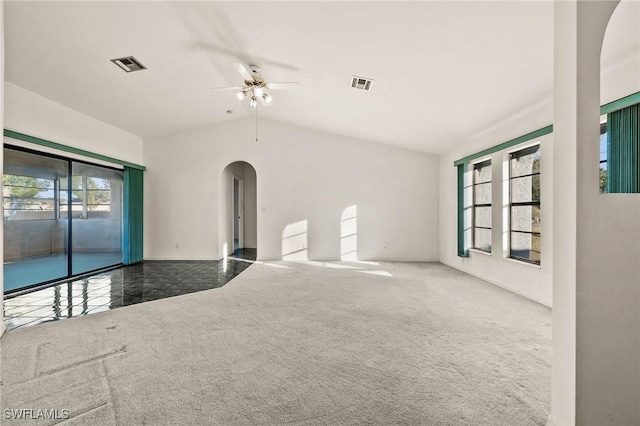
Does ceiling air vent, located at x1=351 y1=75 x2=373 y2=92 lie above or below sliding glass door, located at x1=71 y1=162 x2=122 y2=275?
above

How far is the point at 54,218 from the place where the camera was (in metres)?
4.61

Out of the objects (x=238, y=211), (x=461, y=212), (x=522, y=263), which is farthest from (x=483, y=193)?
(x=238, y=211)

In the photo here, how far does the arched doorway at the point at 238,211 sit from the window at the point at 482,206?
16.9 ft

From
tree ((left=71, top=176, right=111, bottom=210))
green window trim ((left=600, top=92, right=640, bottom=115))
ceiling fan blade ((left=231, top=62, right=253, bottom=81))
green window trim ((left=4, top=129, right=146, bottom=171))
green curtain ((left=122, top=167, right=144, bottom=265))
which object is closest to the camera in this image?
green window trim ((left=600, top=92, right=640, bottom=115))

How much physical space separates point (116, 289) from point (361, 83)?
4877mm

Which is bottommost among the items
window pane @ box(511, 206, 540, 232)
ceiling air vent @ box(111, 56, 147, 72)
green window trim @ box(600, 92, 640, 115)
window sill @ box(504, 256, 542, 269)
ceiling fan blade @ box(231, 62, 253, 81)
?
window sill @ box(504, 256, 542, 269)

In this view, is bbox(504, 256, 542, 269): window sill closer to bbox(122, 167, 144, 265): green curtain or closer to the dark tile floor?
the dark tile floor

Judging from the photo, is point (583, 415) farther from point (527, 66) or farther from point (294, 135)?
point (294, 135)

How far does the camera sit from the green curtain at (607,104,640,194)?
232 cm

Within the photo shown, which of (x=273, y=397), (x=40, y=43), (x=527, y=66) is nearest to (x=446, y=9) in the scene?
(x=527, y=66)

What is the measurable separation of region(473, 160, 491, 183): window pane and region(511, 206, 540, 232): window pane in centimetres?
96

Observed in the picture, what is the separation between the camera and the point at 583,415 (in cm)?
132

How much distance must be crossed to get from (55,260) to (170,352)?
407 cm

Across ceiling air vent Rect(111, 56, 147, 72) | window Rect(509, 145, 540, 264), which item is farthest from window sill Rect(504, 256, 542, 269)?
ceiling air vent Rect(111, 56, 147, 72)
